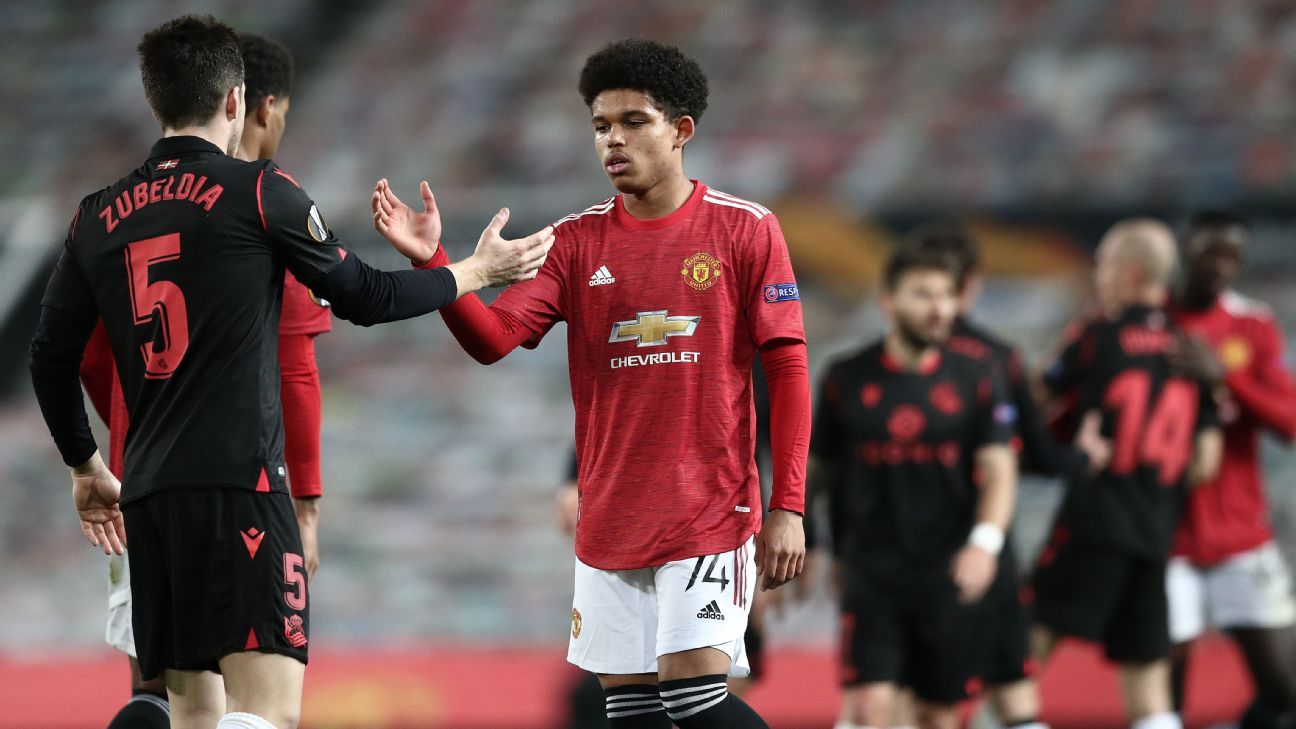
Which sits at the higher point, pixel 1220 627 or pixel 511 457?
pixel 511 457

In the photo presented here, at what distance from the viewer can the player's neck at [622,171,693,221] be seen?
3.76m

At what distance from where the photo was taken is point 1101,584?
20.2 ft

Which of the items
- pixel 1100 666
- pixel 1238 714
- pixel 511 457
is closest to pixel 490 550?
pixel 511 457

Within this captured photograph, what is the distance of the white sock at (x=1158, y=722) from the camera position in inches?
236

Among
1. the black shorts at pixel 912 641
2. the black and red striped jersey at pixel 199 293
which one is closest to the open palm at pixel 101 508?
the black and red striped jersey at pixel 199 293

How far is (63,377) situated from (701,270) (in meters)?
1.53

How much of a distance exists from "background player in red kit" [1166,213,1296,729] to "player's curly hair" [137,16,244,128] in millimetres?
4639

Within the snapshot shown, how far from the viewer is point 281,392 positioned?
399 cm

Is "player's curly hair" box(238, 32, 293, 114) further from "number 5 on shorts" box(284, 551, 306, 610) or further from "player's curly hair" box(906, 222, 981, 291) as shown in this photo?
"player's curly hair" box(906, 222, 981, 291)

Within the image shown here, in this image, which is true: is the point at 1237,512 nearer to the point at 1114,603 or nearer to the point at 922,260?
the point at 1114,603

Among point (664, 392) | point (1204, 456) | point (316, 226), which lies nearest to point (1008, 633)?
point (1204, 456)

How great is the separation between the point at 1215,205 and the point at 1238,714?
11.8 feet

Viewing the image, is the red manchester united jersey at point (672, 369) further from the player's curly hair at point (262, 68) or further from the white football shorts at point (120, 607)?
the white football shorts at point (120, 607)

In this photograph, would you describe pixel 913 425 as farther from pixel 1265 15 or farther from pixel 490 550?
pixel 1265 15
